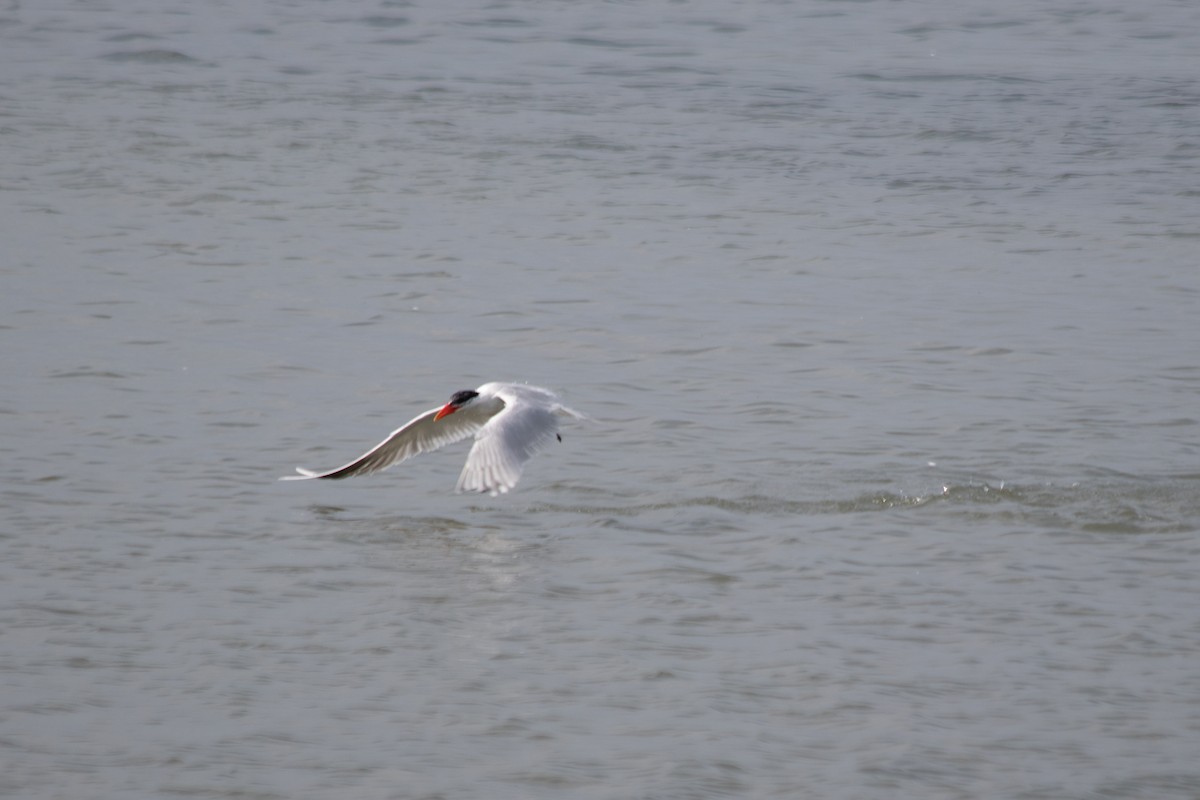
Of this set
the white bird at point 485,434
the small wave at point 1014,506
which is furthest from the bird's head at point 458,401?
the small wave at point 1014,506

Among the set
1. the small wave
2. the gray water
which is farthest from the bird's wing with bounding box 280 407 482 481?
the small wave

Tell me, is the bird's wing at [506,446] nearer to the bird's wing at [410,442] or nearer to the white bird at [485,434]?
the white bird at [485,434]

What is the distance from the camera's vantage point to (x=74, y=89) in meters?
16.3

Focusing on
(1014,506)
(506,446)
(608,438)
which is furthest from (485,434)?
(1014,506)

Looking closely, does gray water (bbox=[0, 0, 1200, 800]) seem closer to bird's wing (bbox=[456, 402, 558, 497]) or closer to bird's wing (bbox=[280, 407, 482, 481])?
bird's wing (bbox=[280, 407, 482, 481])

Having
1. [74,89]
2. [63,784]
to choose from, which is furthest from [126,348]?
[74,89]

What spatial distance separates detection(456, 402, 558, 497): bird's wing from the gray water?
0.92 feet

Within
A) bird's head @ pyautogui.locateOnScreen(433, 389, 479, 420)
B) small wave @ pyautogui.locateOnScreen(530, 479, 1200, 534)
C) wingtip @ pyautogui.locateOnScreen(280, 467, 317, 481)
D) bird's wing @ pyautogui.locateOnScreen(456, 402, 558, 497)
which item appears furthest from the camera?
bird's head @ pyautogui.locateOnScreen(433, 389, 479, 420)

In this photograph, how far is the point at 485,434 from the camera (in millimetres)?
6824

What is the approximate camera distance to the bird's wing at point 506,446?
6570mm

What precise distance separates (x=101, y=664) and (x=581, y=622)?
150 cm

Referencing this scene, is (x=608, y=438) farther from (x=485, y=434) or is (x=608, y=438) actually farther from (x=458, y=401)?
(x=485, y=434)

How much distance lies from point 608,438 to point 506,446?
1.33 meters

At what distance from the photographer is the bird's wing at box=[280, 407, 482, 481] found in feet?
23.4
